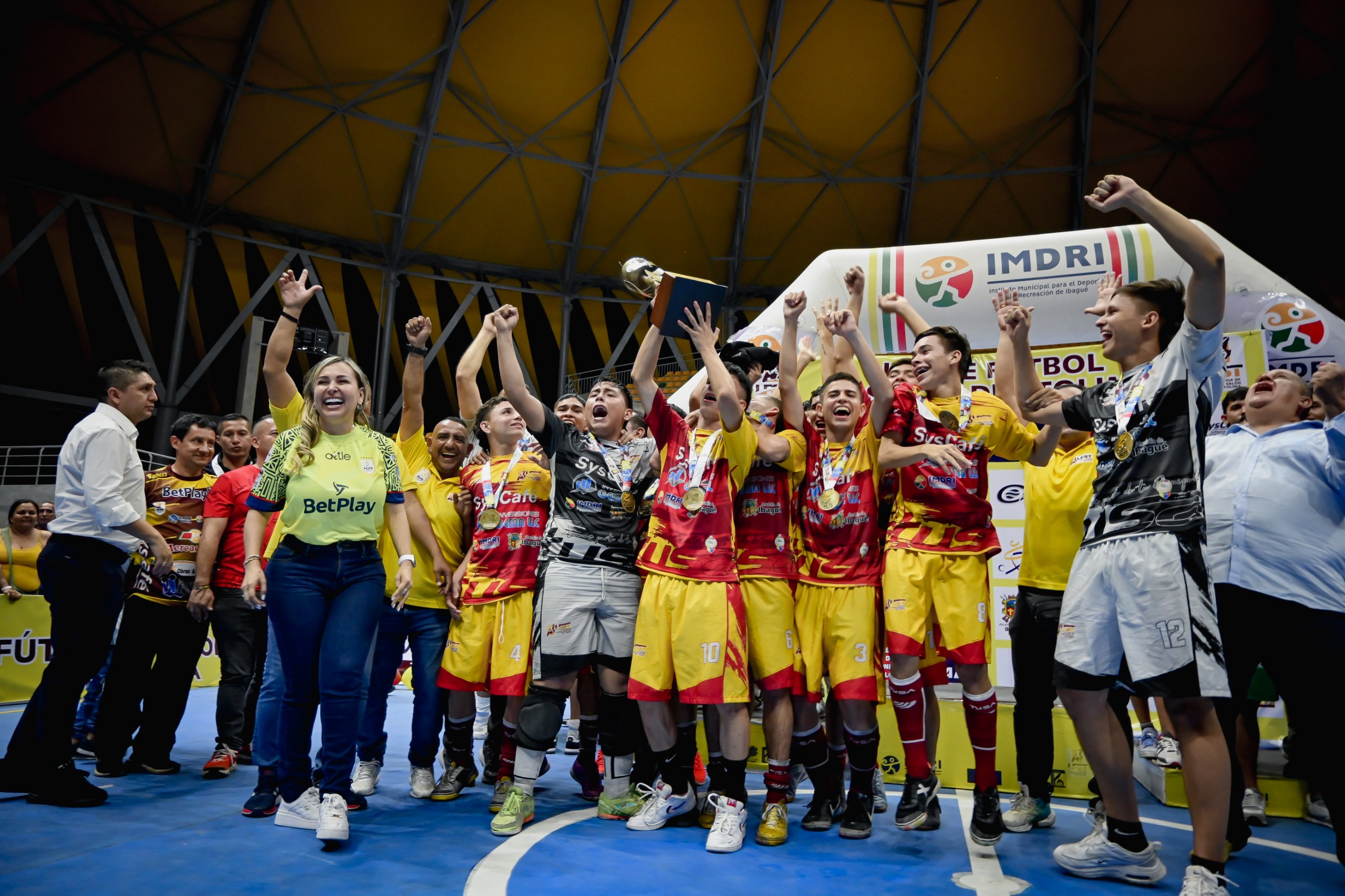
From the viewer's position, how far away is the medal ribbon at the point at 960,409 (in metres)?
3.84

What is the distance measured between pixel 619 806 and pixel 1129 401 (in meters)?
2.74

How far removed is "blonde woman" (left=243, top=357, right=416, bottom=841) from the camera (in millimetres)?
3412

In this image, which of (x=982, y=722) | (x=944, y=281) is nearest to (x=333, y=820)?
(x=982, y=722)

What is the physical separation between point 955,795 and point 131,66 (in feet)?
46.8

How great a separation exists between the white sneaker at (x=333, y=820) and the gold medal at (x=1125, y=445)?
10.4 ft

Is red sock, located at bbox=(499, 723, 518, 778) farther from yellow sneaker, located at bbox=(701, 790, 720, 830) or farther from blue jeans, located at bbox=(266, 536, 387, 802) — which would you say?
yellow sneaker, located at bbox=(701, 790, 720, 830)

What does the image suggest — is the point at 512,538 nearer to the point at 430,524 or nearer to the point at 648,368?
the point at 430,524

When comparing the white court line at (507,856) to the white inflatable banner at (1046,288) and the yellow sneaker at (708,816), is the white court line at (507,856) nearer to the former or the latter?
the yellow sneaker at (708,816)

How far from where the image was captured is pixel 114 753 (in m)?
4.45

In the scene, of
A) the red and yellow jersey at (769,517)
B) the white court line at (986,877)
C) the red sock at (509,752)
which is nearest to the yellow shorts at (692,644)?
the red and yellow jersey at (769,517)

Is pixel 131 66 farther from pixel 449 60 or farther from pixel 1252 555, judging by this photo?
pixel 1252 555

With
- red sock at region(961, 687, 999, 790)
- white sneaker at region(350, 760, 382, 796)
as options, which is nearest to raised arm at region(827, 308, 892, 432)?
red sock at region(961, 687, 999, 790)

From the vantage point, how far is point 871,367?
3.70m

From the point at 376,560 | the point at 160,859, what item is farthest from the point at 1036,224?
the point at 160,859
